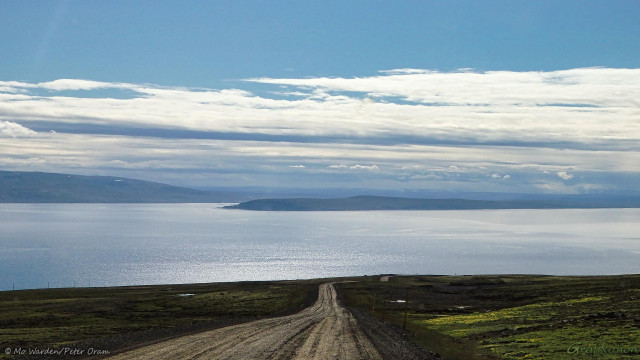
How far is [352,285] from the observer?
4710 inches

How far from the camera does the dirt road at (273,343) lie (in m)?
37.6

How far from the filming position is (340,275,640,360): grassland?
40594mm

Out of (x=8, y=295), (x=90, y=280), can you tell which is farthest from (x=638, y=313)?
(x=90, y=280)

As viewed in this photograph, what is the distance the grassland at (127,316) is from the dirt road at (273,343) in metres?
3.54

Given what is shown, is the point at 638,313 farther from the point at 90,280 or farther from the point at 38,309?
the point at 90,280

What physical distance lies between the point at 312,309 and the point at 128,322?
20.8 m

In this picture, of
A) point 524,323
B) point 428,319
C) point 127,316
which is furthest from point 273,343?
point 127,316

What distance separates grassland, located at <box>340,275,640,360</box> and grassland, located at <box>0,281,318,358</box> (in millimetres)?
13621

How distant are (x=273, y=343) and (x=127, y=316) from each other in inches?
1190

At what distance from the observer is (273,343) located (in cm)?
4216

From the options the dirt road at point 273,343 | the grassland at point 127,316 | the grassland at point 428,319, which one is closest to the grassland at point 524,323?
the grassland at point 428,319

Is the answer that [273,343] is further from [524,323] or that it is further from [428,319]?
[428,319]

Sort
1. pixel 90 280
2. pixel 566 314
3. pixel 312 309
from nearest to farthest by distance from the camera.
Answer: pixel 566 314
pixel 312 309
pixel 90 280

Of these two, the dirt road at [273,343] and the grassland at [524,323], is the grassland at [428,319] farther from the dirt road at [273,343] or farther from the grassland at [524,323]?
the dirt road at [273,343]
